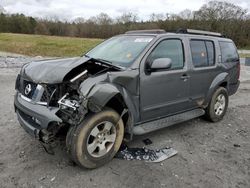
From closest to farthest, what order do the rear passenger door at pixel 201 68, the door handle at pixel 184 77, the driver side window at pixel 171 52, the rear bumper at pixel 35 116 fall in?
1. the rear bumper at pixel 35 116
2. the driver side window at pixel 171 52
3. the door handle at pixel 184 77
4. the rear passenger door at pixel 201 68

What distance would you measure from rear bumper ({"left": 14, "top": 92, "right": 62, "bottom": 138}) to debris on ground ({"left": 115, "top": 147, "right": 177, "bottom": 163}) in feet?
4.07

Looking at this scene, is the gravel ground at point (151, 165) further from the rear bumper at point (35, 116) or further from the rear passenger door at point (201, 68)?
the rear passenger door at point (201, 68)

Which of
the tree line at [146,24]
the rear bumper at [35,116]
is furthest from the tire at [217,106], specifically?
the tree line at [146,24]

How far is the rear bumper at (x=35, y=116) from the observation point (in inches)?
121

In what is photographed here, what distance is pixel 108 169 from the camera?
3.45 metres

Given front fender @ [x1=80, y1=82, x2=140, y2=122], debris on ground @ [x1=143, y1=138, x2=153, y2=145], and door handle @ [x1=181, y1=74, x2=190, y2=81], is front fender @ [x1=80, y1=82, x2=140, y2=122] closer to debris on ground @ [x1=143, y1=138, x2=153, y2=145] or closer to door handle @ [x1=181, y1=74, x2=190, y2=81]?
debris on ground @ [x1=143, y1=138, x2=153, y2=145]

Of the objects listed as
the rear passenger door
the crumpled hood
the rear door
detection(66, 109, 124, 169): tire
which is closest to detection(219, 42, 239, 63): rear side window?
the rear door

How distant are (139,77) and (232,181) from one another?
6.16 ft

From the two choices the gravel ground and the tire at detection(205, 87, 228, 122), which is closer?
the gravel ground

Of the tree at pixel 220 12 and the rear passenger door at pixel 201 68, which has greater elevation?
the tree at pixel 220 12

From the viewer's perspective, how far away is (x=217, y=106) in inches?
221

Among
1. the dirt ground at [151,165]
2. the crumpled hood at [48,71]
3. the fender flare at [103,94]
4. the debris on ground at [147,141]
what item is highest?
the crumpled hood at [48,71]

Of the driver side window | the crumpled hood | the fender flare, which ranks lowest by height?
the fender flare

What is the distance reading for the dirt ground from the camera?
125 inches
